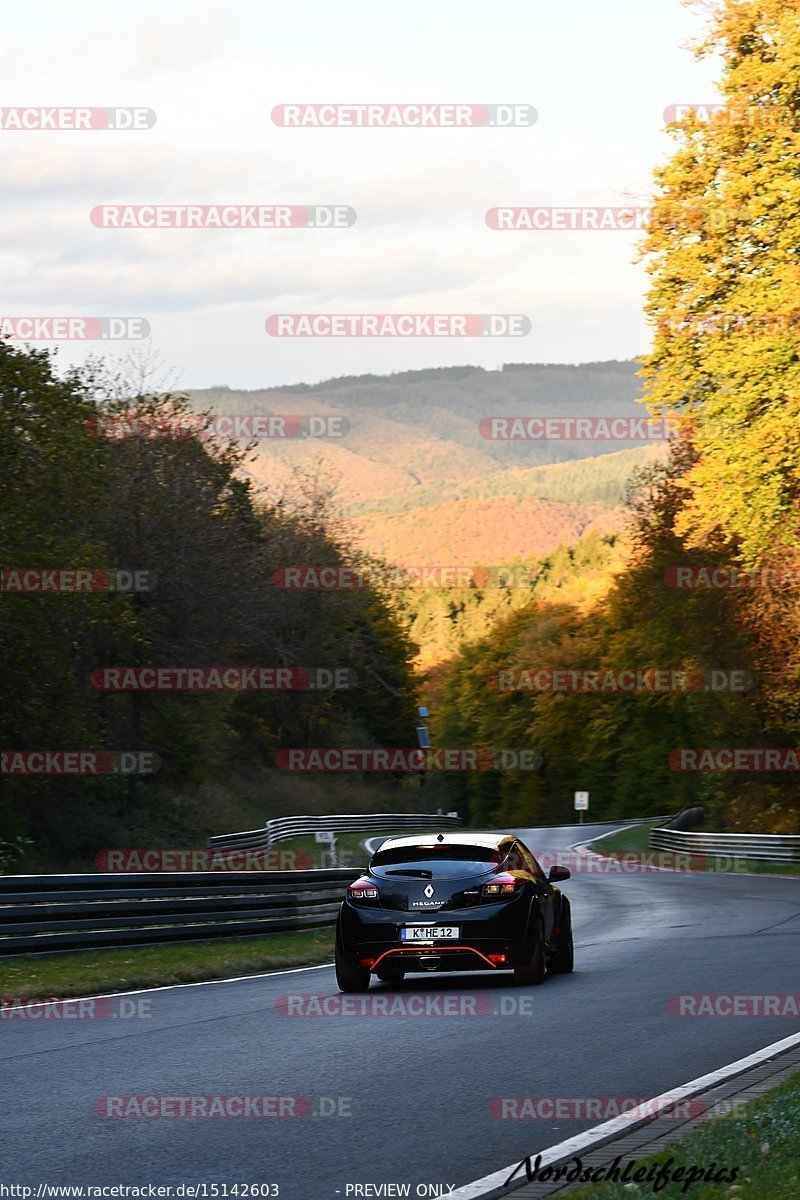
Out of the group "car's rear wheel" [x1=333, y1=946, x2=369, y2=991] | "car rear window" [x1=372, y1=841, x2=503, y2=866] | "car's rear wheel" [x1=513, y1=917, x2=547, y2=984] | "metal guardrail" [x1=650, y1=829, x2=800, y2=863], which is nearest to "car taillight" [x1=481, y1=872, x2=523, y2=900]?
"car rear window" [x1=372, y1=841, x2=503, y2=866]

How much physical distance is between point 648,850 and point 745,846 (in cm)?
1314

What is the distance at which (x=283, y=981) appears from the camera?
53.9 ft

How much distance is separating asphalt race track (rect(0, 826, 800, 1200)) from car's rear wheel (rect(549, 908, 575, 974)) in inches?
6.1

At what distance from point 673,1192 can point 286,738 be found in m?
→ 66.2

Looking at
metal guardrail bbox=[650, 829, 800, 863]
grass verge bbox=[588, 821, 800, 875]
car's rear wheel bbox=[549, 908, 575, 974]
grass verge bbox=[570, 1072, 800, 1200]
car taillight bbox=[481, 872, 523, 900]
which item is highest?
car taillight bbox=[481, 872, 523, 900]

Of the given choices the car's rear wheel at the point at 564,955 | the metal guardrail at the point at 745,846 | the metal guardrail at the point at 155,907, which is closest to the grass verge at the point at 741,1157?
the car's rear wheel at the point at 564,955

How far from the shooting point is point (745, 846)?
1708 inches

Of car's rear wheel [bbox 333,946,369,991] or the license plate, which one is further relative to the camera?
car's rear wheel [bbox 333,946,369,991]

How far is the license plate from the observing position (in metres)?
14.1

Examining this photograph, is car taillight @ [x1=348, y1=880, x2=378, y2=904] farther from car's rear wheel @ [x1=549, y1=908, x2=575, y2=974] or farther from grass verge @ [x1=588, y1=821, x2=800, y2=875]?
grass verge @ [x1=588, y1=821, x2=800, y2=875]

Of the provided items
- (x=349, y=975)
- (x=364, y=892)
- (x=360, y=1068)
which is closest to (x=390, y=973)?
(x=349, y=975)

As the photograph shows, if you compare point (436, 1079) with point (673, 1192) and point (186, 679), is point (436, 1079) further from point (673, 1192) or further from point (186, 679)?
point (186, 679)

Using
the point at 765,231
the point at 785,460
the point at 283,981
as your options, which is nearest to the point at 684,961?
the point at 283,981

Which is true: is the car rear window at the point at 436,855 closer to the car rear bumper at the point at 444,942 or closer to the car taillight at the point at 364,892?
the car taillight at the point at 364,892
